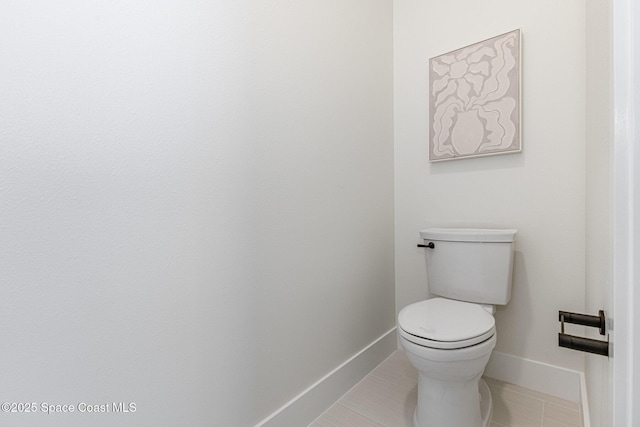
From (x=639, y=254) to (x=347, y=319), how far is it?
1.25 m

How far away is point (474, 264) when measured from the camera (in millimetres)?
1332

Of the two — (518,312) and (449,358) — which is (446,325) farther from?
(518,312)

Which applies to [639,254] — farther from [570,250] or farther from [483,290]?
[570,250]

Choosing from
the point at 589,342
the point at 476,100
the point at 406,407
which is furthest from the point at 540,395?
the point at 476,100

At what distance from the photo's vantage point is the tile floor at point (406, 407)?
1184 millimetres

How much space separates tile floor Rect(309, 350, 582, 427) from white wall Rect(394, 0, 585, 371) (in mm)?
175

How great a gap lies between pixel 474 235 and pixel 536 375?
2.41 feet

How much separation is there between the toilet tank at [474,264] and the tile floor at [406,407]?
0.45 meters

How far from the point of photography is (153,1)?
0.76 m

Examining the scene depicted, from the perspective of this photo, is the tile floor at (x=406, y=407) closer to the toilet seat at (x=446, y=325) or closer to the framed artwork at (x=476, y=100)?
the toilet seat at (x=446, y=325)

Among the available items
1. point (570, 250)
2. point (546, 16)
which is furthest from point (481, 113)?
point (570, 250)

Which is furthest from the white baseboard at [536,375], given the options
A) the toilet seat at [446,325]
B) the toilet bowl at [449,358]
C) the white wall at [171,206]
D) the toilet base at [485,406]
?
the white wall at [171,206]

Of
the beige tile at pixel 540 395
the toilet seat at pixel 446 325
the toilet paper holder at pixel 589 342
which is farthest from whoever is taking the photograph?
the beige tile at pixel 540 395

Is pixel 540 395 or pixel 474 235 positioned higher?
pixel 474 235
